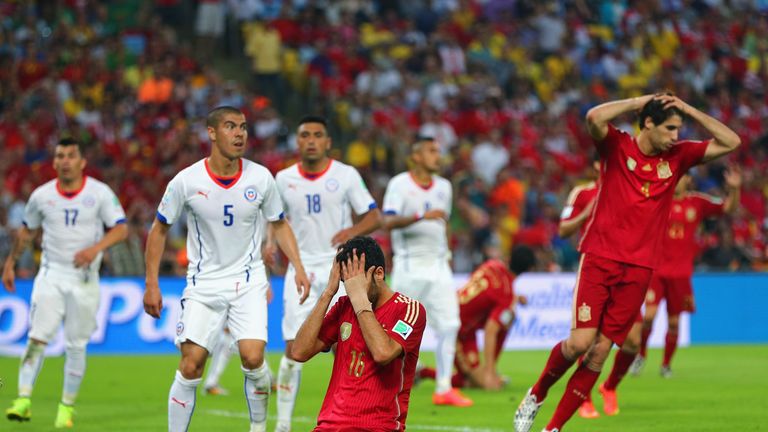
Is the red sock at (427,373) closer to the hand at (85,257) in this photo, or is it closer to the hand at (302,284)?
the hand at (85,257)

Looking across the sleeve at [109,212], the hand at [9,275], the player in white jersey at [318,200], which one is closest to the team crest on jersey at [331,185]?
the player in white jersey at [318,200]

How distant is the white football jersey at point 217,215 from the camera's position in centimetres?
962

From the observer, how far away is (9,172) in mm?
21859

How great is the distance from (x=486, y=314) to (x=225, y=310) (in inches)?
242

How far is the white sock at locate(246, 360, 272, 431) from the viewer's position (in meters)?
9.59

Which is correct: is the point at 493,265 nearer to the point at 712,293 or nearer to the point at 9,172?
the point at 712,293

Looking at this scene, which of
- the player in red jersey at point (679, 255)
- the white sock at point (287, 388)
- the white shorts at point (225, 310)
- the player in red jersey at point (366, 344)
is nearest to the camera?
the player in red jersey at point (366, 344)

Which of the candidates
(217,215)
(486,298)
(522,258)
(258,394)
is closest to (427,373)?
(486,298)

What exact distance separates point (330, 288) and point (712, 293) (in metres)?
16.2

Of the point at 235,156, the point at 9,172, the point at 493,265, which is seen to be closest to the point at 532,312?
the point at 493,265

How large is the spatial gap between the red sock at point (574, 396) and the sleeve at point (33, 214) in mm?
5651

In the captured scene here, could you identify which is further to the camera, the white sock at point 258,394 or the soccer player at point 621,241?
the soccer player at point 621,241

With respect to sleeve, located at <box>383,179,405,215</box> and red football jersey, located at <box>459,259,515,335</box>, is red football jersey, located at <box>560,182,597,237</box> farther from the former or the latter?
red football jersey, located at <box>459,259,515,335</box>

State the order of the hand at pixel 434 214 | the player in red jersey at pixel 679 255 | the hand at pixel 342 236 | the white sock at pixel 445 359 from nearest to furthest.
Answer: the hand at pixel 342 236 < the hand at pixel 434 214 < the white sock at pixel 445 359 < the player in red jersey at pixel 679 255
